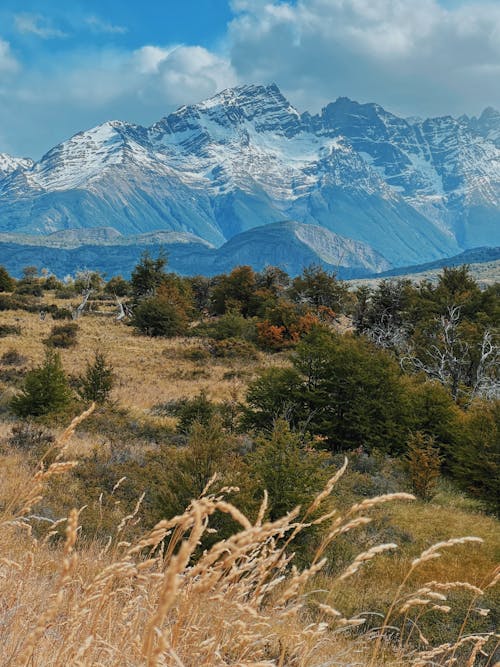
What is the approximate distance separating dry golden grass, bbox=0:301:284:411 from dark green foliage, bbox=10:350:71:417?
140 inches

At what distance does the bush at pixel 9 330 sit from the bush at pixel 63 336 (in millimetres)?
2007

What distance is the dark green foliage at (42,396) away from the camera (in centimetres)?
1543

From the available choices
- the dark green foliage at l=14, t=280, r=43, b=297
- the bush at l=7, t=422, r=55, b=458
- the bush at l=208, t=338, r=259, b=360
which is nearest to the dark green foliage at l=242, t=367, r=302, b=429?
the bush at l=7, t=422, r=55, b=458

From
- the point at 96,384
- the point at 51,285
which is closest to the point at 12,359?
the point at 96,384

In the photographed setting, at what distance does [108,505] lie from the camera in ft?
30.5

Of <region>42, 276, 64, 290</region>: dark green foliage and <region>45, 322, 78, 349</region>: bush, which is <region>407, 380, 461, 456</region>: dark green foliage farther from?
<region>42, 276, 64, 290</region>: dark green foliage

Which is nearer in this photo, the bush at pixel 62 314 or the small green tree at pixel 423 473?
the small green tree at pixel 423 473

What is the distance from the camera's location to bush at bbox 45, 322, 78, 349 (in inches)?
1219

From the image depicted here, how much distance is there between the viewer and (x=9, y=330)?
3331 cm

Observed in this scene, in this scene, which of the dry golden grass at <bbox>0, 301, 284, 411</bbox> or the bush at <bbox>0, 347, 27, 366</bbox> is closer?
the dry golden grass at <bbox>0, 301, 284, 411</bbox>

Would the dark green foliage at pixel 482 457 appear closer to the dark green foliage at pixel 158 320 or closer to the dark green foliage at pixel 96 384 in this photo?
the dark green foliage at pixel 96 384

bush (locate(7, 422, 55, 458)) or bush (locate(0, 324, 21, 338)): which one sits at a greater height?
bush (locate(0, 324, 21, 338))

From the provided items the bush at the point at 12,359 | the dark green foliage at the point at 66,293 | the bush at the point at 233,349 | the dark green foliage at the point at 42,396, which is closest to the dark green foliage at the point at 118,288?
the dark green foliage at the point at 66,293

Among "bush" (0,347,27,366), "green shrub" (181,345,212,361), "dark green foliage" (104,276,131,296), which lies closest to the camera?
"bush" (0,347,27,366)
